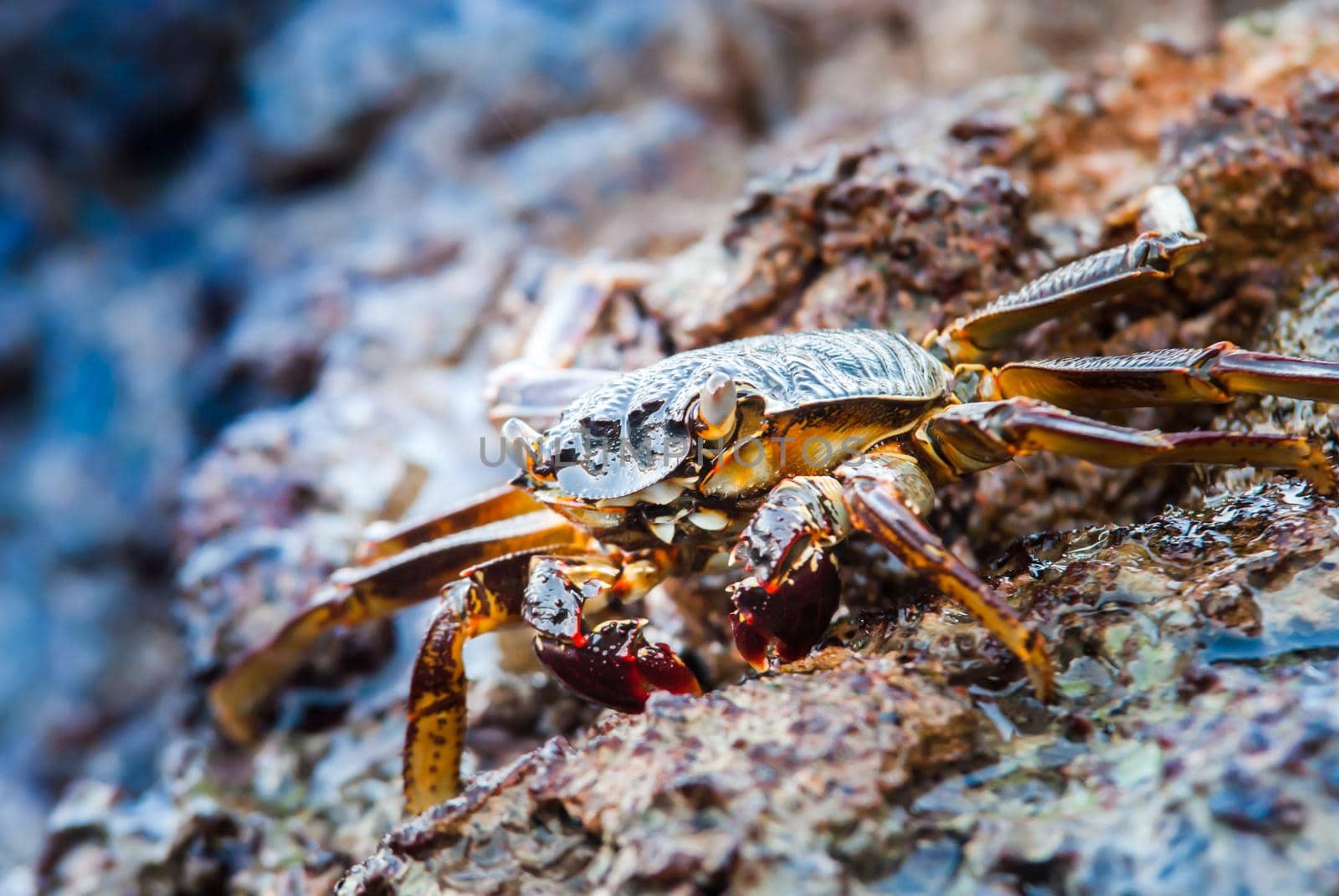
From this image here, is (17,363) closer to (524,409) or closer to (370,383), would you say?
(370,383)

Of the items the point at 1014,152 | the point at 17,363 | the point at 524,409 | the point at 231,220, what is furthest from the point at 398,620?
the point at 17,363

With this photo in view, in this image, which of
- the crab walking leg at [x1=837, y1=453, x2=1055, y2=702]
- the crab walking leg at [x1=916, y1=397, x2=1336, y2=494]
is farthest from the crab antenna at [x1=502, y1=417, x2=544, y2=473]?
the crab walking leg at [x1=916, y1=397, x2=1336, y2=494]

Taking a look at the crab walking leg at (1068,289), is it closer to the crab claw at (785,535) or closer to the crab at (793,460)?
the crab at (793,460)

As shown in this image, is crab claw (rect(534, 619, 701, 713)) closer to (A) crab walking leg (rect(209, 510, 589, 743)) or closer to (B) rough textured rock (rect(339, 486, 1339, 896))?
(B) rough textured rock (rect(339, 486, 1339, 896))

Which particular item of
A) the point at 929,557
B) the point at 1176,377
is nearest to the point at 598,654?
the point at 929,557

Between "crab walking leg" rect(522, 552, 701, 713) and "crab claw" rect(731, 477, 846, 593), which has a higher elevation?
"crab claw" rect(731, 477, 846, 593)

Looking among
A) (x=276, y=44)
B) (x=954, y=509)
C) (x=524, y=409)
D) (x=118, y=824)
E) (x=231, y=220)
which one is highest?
(x=276, y=44)

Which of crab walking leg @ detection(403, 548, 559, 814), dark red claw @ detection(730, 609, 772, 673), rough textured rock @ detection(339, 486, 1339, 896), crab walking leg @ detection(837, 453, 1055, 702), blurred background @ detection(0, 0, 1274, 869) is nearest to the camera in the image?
rough textured rock @ detection(339, 486, 1339, 896)
